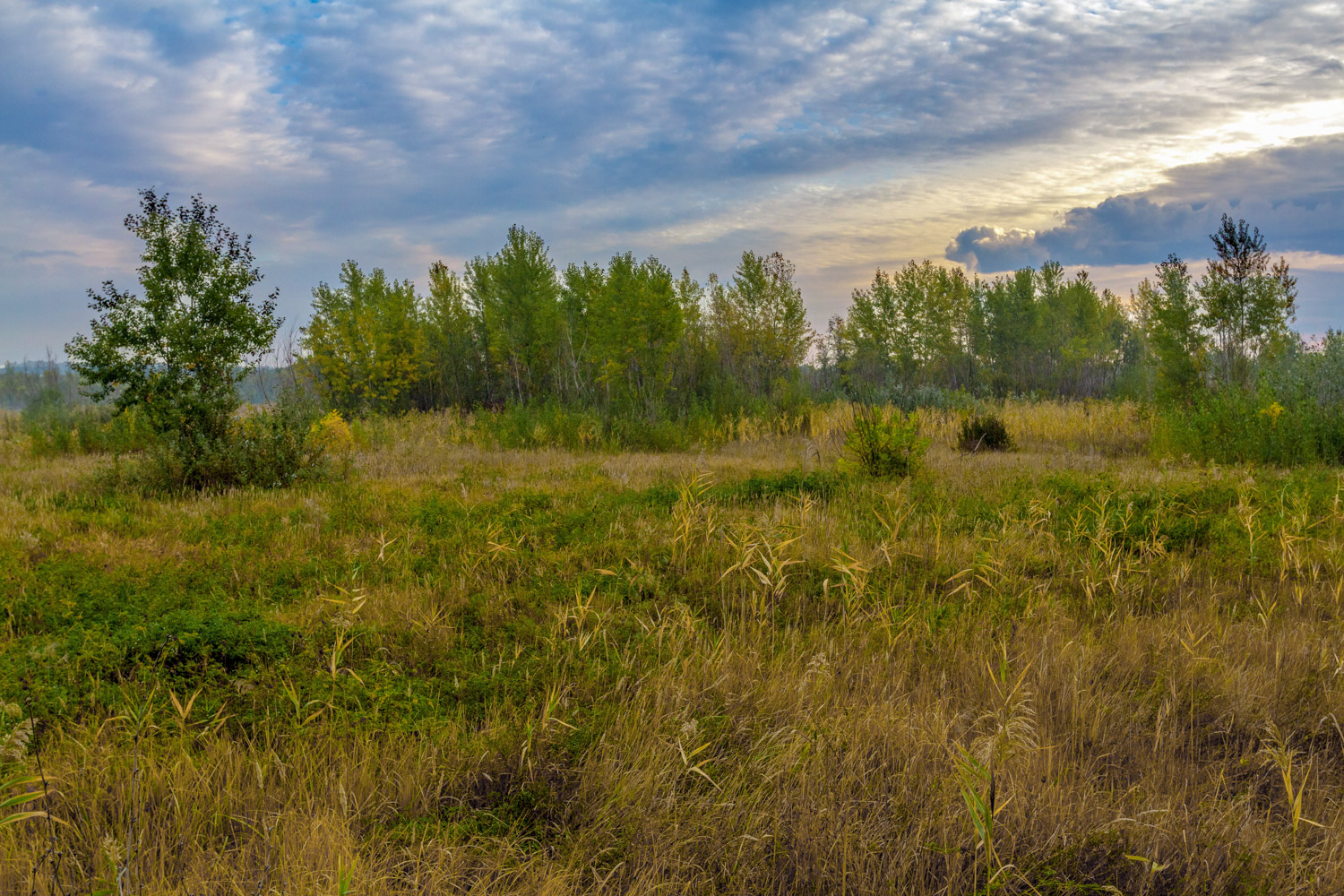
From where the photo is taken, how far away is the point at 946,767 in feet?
7.97

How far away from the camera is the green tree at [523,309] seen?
31.0 m

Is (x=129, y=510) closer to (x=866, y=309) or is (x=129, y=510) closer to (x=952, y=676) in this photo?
(x=952, y=676)

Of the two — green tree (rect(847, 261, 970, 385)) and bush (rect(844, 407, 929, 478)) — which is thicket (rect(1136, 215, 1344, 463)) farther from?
green tree (rect(847, 261, 970, 385))

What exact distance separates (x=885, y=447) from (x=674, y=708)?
19.9 feet

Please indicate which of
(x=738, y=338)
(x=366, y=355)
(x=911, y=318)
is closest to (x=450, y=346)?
(x=366, y=355)

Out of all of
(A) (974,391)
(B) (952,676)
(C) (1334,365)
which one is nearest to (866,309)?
(A) (974,391)

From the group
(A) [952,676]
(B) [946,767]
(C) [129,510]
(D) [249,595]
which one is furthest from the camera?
(C) [129,510]

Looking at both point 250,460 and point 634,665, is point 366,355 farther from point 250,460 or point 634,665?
point 634,665

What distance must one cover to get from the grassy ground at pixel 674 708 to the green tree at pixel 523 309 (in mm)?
25830

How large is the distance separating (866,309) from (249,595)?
4184 centimetres

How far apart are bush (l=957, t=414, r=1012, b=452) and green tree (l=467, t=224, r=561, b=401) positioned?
20637mm

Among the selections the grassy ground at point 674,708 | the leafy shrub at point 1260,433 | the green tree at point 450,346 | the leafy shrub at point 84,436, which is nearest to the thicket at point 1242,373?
the leafy shrub at point 1260,433

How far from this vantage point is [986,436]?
12734mm

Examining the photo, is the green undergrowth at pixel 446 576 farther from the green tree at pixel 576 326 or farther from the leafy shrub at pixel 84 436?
the green tree at pixel 576 326
